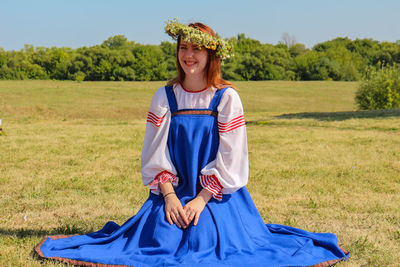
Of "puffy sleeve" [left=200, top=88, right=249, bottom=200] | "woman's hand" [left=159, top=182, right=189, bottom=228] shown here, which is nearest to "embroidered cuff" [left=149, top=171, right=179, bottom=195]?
"woman's hand" [left=159, top=182, right=189, bottom=228]

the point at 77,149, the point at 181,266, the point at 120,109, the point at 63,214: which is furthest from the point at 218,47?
the point at 120,109

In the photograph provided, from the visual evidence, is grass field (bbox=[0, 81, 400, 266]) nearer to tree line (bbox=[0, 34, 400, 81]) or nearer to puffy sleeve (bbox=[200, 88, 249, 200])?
puffy sleeve (bbox=[200, 88, 249, 200])

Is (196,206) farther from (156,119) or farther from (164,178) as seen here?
(156,119)

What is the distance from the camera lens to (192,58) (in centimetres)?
367

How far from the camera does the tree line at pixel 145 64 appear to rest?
58.4 meters

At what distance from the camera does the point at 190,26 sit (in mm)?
3641

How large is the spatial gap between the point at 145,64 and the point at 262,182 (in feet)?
188

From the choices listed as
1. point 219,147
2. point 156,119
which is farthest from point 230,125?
point 156,119

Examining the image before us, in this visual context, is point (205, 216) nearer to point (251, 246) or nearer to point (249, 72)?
point (251, 246)

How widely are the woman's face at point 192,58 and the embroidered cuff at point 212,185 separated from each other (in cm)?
90

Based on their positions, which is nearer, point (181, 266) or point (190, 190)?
point (181, 266)

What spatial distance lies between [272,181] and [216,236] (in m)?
4.38

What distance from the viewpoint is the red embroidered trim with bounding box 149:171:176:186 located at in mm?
3682

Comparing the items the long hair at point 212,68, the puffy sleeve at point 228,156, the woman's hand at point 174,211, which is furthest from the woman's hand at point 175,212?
the long hair at point 212,68
